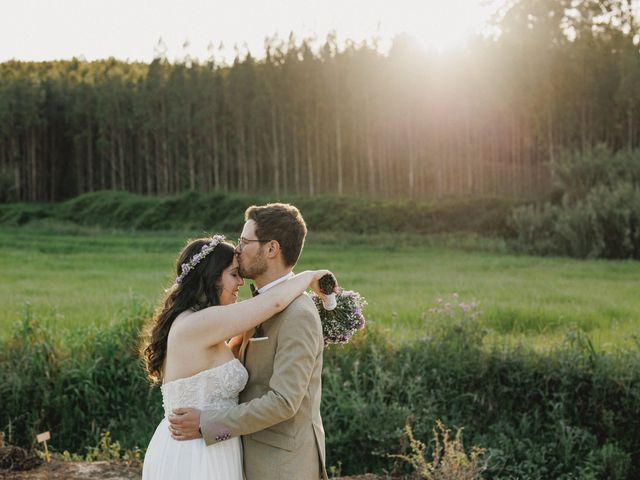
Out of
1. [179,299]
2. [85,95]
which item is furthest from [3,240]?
[85,95]

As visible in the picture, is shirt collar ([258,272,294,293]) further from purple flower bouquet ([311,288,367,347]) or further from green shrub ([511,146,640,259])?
green shrub ([511,146,640,259])

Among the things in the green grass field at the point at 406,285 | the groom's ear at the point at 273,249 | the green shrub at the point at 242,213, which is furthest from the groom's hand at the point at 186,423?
the green shrub at the point at 242,213

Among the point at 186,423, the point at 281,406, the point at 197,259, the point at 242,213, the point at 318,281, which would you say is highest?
the point at 197,259

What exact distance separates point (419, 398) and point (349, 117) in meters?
41.3

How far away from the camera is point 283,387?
358 centimetres

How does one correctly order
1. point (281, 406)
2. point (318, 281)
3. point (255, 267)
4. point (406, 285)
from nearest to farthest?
point (281, 406) < point (255, 267) < point (318, 281) < point (406, 285)

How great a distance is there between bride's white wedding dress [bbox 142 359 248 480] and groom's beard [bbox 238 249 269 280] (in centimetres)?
44

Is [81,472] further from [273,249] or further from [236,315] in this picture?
[273,249]

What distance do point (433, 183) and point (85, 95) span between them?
28.4 m

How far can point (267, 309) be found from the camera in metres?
3.66

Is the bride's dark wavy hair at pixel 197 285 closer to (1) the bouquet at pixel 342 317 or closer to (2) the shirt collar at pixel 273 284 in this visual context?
(2) the shirt collar at pixel 273 284

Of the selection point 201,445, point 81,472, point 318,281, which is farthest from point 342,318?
point 81,472

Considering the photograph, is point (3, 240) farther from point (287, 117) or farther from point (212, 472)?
point (212, 472)

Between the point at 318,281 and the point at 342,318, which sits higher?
the point at 318,281
